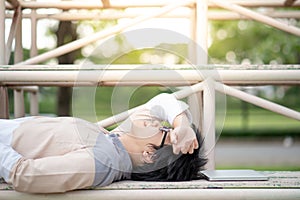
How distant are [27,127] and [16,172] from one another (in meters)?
0.32

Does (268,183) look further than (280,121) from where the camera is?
No

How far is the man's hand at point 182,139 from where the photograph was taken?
7.64ft

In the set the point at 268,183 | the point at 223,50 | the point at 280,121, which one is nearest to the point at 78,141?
the point at 268,183

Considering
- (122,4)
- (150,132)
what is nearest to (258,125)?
(122,4)

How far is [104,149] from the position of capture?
2.33 meters

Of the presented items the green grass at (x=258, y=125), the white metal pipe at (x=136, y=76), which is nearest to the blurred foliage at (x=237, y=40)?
the green grass at (x=258, y=125)

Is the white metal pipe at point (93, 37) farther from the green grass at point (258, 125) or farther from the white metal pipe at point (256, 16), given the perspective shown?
the green grass at point (258, 125)

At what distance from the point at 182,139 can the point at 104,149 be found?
31 cm

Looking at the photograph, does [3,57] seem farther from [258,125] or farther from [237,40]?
[258,125]

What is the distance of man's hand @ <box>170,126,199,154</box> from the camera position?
2.33 metres

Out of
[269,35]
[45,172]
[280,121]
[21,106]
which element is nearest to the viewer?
[45,172]

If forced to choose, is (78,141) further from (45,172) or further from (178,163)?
(178,163)

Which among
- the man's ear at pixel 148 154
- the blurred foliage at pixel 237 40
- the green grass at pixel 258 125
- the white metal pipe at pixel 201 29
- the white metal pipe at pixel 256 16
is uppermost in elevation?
the blurred foliage at pixel 237 40

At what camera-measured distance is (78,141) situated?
7.71 feet
